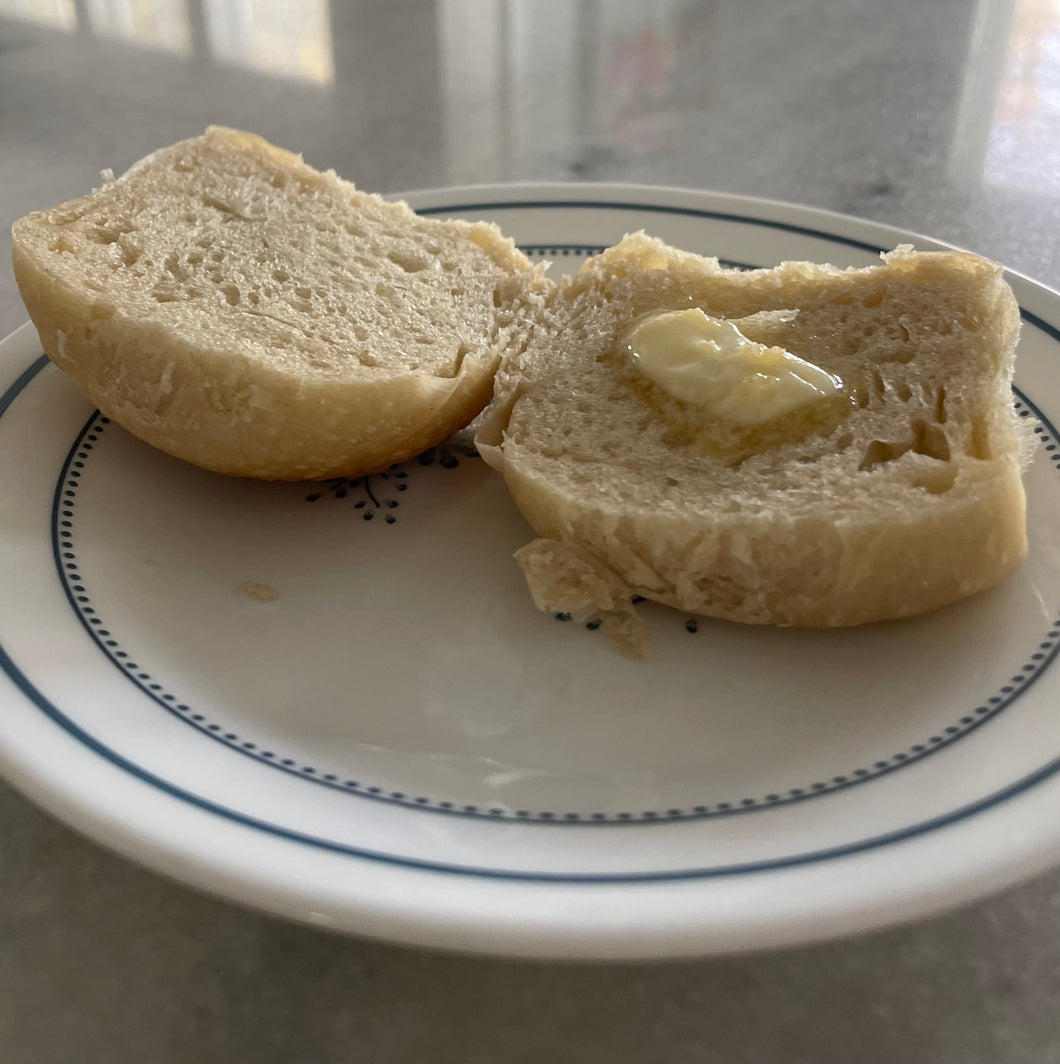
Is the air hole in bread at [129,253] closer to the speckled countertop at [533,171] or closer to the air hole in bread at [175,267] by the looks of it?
the air hole in bread at [175,267]

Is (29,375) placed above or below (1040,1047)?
above

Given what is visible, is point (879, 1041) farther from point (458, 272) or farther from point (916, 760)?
point (458, 272)

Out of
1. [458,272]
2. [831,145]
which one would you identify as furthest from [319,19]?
[458,272]

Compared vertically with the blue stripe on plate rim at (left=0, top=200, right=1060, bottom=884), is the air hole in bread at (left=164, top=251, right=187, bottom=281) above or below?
above

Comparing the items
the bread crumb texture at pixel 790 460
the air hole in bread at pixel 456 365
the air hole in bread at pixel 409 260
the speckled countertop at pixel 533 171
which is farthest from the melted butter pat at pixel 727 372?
the speckled countertop at pixel 533 171

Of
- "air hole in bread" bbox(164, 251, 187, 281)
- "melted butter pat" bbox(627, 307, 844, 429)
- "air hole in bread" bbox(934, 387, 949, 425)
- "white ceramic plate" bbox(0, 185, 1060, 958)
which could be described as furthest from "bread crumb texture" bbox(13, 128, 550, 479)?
"air hole in bread" bbox(934, 387, 949, 425)

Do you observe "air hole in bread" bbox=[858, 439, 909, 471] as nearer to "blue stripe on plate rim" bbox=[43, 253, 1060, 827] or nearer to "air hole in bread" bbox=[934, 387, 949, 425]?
"air hole in bread" bbox=[934, 387, 949, 425]

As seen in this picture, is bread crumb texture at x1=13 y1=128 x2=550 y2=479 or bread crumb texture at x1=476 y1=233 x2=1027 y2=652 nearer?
bread crumb texture at x1=476 y1=233 x2=1027 y2=652

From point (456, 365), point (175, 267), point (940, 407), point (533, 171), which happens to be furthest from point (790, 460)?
point (533, 171)
